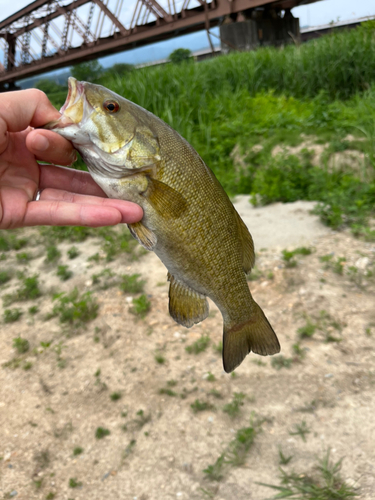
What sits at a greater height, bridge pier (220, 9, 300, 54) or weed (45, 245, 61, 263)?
bridge pier (220, 9, 300, 54)

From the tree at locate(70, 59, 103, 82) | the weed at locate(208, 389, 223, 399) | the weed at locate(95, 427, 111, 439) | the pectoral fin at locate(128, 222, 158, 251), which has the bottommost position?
the weed at locate(95, 427, 111, 439)

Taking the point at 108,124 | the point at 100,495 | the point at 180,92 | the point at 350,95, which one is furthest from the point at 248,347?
the point at 350,95

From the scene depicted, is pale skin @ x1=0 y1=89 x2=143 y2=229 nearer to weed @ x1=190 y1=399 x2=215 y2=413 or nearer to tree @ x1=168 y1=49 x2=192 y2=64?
weed @ x1=190 y1=399 x2=215 y2=413

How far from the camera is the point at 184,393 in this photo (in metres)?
3.00

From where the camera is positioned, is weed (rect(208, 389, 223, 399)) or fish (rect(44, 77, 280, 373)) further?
weed (rect(208, 389, 223, 399))

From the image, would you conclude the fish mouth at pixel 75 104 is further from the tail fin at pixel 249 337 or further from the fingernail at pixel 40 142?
the tail fin at pixel 249 337

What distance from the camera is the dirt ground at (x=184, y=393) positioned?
251cm

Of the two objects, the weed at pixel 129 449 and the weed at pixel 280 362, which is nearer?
the weed at pixel 129 449

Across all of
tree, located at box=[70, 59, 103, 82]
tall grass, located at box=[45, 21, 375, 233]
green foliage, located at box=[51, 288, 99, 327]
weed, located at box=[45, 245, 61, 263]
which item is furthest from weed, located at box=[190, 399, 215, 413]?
tree, located at box=[70, 59, 103, 82]

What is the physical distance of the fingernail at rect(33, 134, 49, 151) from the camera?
1.26 m

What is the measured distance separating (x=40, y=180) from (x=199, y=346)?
6.90 feet

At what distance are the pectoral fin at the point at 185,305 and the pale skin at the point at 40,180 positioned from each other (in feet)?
0.95

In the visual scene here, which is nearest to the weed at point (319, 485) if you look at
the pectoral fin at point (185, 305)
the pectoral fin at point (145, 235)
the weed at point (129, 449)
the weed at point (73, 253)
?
the weed at point (129, 449)

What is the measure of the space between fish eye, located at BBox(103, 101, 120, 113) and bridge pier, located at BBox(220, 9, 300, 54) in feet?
36.0
